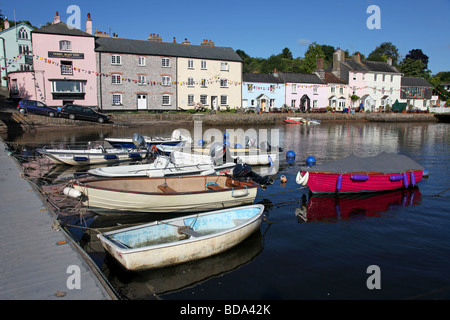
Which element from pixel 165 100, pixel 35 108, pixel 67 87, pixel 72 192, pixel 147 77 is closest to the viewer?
pixel 72 192

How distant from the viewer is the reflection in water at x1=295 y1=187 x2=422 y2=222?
536 inches

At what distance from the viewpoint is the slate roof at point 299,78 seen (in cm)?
6469

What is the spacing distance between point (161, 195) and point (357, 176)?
8.74 metres

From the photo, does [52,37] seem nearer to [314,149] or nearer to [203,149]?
[203,149]

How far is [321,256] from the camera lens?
32.6ft

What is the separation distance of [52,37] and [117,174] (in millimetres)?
37341

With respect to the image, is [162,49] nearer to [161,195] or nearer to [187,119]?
[187,119]

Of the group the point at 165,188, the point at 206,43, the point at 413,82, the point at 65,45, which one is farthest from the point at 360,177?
the point at 413,82

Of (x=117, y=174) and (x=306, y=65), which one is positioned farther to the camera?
(x=306, y=65)

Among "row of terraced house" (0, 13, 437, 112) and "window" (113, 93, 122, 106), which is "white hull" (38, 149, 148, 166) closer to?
"row of terraced house" (0, 13, 437, 112)

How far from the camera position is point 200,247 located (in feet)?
29.4

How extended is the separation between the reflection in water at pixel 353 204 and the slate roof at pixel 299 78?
50075mm

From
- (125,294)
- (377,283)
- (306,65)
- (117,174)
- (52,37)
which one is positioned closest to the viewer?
(125,294)
